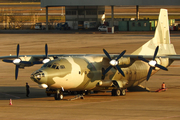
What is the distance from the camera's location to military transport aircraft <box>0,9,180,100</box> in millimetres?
26031

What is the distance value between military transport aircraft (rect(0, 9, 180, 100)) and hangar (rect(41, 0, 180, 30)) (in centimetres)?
8037

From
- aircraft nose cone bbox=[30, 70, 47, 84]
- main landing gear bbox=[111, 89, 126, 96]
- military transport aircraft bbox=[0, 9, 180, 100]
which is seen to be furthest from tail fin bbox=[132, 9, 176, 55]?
aircraft nose cone bbox=[30, 70, 47, 84]

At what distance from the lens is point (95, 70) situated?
93.5ft

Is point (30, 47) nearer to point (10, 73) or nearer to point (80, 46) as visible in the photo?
point (80, 46)

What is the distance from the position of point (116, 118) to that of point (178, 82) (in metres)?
18.2

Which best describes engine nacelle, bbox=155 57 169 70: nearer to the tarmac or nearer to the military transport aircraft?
the military transport aircraft

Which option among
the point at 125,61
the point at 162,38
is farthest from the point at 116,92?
the point at 162,38

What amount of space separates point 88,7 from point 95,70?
95604 mm

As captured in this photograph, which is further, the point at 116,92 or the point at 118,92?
the point at 118,92

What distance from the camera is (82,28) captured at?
127m

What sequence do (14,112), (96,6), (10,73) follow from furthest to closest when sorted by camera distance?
(96,6) → (10,73) → (14,112)

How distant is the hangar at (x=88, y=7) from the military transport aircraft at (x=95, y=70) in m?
80.4

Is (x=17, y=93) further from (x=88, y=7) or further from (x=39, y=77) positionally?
(x=88, y=7)

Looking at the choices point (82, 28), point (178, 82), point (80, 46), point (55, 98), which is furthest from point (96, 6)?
point (55, 98)
